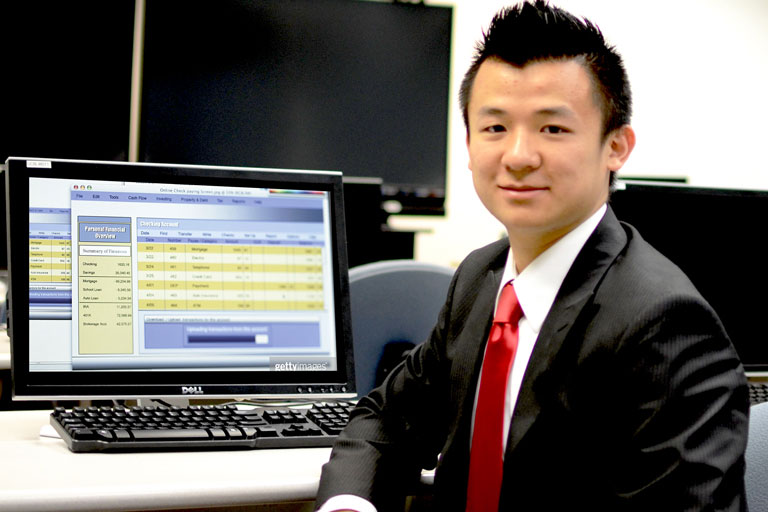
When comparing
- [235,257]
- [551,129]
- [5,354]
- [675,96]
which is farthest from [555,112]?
[675,96]

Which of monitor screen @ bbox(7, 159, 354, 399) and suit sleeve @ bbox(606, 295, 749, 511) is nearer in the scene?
suit sleeve @ bbox(606, 295, 749, 511)

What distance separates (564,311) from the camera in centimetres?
102

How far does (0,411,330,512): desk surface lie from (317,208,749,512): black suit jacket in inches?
2.6

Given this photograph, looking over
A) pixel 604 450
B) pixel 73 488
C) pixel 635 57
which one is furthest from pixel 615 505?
pixel 635 57

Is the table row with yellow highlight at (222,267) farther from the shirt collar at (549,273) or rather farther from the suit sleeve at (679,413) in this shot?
the suit sleeve at (679,413)

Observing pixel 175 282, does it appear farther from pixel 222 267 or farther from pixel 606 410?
pixel 606 410

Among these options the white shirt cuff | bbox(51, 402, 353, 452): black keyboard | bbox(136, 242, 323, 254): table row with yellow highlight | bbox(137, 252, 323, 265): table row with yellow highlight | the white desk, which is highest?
bbox(136, 242, 323, 254): table row with yellow highlight

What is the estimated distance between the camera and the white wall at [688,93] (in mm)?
4660

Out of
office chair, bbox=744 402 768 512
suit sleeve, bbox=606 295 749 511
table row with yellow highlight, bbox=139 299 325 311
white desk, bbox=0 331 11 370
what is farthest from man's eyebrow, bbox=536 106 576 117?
white desk, bbox=0 331 11 370

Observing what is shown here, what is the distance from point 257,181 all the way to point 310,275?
0.18 meters

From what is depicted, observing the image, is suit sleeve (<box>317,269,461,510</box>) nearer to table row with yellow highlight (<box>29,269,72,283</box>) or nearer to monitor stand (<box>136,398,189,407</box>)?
monitor stand (<box>136,398,189,407</box>)

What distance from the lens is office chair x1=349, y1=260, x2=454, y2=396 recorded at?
5.81 ft

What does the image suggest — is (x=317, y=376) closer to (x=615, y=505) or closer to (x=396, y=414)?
(x=396, y=414)

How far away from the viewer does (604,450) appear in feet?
3.14
